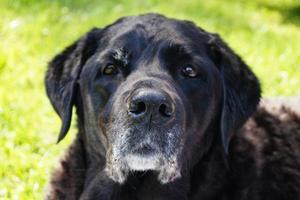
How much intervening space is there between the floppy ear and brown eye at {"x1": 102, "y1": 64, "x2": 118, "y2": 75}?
1.01ft

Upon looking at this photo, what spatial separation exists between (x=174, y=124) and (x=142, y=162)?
0.30m

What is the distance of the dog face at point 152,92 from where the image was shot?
4.20m

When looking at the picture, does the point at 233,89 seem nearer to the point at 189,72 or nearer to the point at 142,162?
the point at 189,72

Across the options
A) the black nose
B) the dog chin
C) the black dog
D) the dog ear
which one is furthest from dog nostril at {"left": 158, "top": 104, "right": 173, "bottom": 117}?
the dog ear

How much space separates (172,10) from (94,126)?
7.32m

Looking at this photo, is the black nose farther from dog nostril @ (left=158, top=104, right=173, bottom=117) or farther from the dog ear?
the dog ear

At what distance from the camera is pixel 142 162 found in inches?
169

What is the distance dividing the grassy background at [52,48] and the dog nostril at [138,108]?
5.95 ft

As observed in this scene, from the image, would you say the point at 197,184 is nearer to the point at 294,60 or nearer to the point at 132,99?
the point at 132,99

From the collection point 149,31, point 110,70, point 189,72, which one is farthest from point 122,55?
point 189,72

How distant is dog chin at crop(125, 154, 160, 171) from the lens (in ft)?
14.0

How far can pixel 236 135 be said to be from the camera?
5125 millimetres

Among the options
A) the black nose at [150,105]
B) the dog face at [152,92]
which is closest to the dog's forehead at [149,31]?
the dog face at [152,92]

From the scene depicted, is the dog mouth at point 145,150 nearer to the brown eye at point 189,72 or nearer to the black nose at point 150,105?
the black nose at point 150,105
